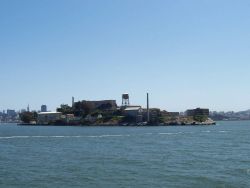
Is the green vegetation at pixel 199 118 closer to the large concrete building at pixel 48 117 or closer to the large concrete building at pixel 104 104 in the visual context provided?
the large concrete building at pixel 104 104

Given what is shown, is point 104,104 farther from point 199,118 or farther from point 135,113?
point 199,118

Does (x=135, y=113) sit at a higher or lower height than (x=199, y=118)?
higher

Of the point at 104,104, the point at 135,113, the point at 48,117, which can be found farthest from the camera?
the point at 48,117

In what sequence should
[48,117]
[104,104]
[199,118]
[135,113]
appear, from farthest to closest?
[48,117] < [104,104] < [199,118] < [135,113]

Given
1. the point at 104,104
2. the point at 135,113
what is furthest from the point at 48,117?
the point at 135,113

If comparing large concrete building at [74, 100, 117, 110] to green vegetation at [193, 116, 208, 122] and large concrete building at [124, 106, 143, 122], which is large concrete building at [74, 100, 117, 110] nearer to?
large concrete building at [124, 106, 143, 122]

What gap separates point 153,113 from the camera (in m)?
151

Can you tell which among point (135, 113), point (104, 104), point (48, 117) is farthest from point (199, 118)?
point (48, 117)

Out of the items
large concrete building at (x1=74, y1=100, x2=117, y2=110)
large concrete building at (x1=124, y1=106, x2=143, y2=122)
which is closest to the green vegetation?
large concrete building at (x1=124, y1=106, x2=143, y2=122)

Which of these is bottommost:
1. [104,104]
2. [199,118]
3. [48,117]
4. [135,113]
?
[199,118]

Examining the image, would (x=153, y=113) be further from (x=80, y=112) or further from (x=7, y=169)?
(x=7, y=169)

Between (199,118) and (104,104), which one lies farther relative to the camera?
(104,104)

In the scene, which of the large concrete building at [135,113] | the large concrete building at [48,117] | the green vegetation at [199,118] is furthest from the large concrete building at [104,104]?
the green vegetation at [199,118]

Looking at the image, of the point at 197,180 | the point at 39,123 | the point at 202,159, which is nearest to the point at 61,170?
the point at 197,180
